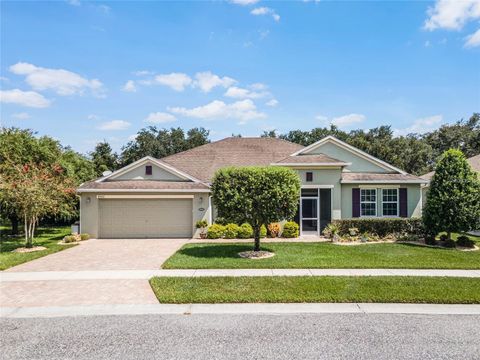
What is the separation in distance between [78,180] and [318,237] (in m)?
18.6

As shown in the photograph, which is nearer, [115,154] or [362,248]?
[362,248]

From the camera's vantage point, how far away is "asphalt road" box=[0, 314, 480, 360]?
17.5 feet

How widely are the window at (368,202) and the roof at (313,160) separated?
2536mm

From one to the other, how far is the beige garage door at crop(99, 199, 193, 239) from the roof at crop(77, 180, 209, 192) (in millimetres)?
771

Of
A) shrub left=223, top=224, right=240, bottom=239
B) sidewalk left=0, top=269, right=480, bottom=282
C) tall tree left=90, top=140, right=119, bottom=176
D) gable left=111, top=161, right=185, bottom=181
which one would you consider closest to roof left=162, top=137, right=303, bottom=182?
gable left=111, top=161, right=185, bottom=181

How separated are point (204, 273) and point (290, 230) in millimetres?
9113

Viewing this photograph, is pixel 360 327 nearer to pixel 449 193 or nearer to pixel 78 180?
pixel 449 193

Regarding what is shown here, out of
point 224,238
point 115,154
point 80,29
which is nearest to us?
point 80,29

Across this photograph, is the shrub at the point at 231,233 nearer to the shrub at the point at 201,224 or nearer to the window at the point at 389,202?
the shrub at the point at 201,224

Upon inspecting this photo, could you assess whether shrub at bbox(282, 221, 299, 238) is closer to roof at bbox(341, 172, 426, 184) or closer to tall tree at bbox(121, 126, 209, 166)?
roof at bbox(341, 172, 426, 184)

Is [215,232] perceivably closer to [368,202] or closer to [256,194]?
[256,194]

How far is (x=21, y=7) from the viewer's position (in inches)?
447

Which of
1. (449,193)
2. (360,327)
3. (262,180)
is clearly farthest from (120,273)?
(449,193)

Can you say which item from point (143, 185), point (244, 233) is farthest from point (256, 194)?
point (143, 185)
